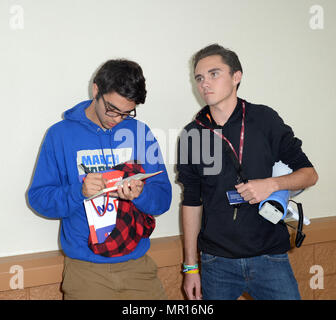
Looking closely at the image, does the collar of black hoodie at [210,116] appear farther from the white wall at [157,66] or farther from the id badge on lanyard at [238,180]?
the white wall at [157,66]

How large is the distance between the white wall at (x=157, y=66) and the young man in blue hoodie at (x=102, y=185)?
0.33 metres

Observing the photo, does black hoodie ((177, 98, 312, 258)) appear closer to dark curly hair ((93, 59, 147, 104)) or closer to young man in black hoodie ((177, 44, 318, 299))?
young man in black hoodie ((177, 44, 318, 299))

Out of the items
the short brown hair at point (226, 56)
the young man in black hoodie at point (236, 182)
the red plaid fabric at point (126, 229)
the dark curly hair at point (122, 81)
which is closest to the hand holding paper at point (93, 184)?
the red plaid fabric at point (126, 229)

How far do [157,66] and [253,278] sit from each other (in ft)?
4.90

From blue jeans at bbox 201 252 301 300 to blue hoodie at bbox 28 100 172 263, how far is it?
0.43 m

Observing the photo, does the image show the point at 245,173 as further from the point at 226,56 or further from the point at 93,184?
the point at 93,184

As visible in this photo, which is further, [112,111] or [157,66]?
[157,66]

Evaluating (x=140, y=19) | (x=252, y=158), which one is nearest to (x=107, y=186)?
(x=252, y=158)

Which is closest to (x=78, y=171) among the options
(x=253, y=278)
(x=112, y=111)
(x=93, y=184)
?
(x=93, y=184)

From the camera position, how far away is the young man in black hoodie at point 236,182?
1.91 metres

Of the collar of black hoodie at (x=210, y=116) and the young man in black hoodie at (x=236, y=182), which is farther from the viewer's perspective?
the collar of black hoodie at (x=210, y=116)

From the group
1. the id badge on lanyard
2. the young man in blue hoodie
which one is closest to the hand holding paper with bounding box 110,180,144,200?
the young man in blue hoodie

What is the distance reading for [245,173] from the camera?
6.51 ft

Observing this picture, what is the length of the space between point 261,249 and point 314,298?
1.41 m
